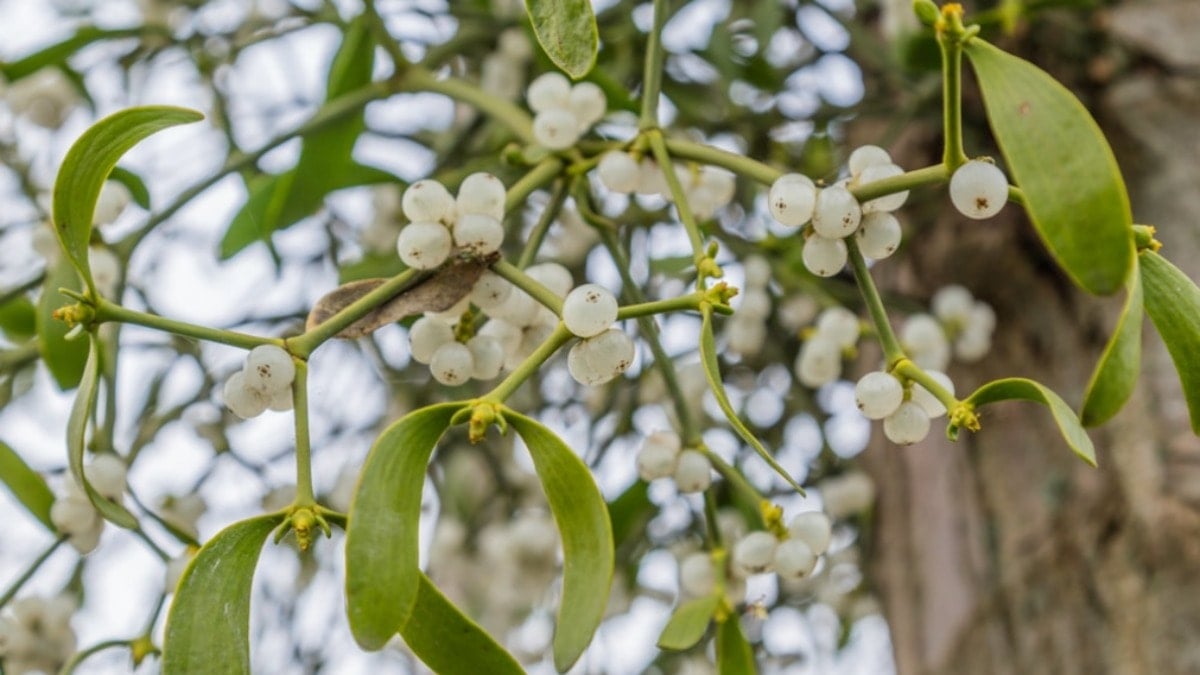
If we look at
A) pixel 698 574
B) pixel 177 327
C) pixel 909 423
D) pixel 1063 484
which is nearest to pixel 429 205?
pixel 177 327

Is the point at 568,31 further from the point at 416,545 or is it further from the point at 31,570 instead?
the point at 31,570

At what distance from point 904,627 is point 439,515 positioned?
45cm

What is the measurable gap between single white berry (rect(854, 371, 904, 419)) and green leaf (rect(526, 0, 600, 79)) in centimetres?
17

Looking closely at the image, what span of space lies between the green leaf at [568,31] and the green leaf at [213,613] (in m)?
0.21

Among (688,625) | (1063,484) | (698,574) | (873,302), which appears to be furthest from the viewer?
(1063,484)

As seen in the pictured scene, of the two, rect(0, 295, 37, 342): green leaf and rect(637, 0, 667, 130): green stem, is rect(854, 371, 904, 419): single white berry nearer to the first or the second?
rect(637, 0, 667, 130): green stem

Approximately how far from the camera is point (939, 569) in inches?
41.9

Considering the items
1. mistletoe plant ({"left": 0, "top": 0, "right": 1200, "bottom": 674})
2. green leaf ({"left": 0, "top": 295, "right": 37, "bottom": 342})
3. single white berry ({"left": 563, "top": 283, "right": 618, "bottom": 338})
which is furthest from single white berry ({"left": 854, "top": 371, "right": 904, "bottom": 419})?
green leaf ({"left": 0, "top": 295, "right": 37, "bottom": 342})

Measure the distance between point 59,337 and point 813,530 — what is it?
15.4 inches

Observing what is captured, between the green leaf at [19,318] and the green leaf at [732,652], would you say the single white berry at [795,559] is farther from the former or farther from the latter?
the green leaf at [19,318]

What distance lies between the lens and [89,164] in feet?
1.44

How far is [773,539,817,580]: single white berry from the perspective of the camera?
612 mm

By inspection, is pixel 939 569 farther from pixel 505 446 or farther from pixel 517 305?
pixel 517 305

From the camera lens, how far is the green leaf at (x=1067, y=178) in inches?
13.7
